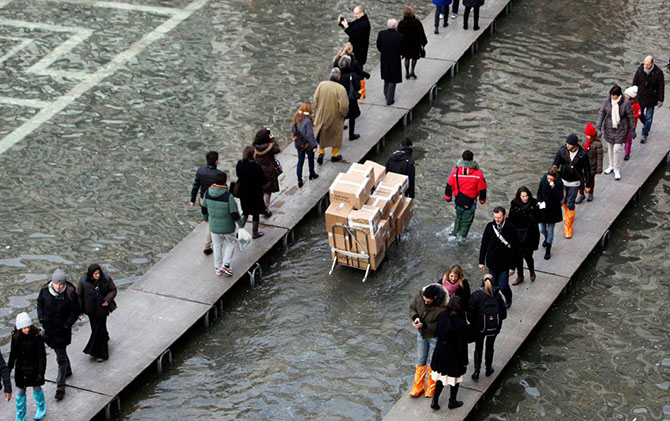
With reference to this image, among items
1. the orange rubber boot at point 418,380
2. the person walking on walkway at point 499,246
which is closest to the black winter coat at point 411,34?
the person walking on walkway at point 499,246

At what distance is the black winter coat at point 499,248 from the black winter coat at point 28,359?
604 cm

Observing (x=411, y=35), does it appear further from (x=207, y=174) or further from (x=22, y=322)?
(x=22, y=322)

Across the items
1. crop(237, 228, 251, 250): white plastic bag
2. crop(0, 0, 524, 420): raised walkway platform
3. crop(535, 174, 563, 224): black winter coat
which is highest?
crop(535, 174, 563, 224): black winter coat

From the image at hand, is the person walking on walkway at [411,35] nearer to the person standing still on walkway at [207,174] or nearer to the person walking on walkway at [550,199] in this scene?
the person walking on walkway at [550,199]

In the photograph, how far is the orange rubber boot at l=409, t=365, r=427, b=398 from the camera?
14023 millimetres

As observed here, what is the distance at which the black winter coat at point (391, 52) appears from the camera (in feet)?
69.2

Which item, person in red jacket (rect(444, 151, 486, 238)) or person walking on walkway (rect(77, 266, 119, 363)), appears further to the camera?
person in red jacket (rect(444, 151, 486, 238))

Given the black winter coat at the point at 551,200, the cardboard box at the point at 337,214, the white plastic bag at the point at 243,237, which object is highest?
the black winter coat at the point at 551,200

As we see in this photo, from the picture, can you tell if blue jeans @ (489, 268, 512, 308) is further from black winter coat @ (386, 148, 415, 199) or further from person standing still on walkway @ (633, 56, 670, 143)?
person standing still on walkway @ (633, 56, 670, 143)

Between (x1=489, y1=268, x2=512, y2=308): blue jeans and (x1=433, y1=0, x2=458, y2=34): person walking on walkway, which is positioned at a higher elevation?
(x1=433, y1=0, x2=458, y2=34): person walking on walkway

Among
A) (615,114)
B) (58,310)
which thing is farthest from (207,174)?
(615,114)

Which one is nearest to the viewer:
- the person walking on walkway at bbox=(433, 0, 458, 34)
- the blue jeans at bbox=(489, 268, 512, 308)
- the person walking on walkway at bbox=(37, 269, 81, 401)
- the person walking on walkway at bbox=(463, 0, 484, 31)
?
the person walking on walkway at bbox=(37, 269, 81, 401)

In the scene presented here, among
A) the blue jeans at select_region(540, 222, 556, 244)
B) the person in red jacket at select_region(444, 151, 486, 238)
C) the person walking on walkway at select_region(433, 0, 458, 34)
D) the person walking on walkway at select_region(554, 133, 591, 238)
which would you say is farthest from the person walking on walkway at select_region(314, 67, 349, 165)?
the person walking on walkway at select_region(433, 0, 458, 34)

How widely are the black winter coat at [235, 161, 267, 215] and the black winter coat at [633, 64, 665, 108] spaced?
23.5 feet
